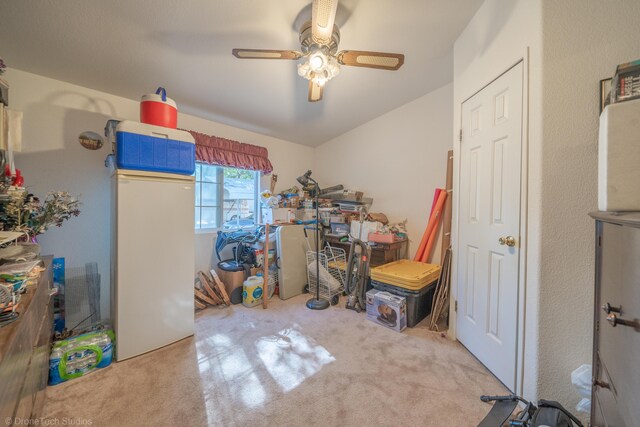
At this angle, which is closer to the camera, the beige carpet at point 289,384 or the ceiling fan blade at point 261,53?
the beige carpet at point 289,384

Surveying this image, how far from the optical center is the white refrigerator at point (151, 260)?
1706 mm

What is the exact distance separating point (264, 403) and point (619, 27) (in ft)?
9.03

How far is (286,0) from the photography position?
1.49m

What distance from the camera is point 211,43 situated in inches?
70.3

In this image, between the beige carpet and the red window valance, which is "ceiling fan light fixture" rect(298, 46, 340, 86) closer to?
the red window valance

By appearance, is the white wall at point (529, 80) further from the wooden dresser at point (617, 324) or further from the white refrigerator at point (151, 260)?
the white refrigerator at point (151, 260)

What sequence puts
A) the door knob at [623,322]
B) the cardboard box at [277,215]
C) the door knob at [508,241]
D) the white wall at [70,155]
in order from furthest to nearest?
1. the cardboard box at [277,215]
2. the white wall at [70,155]
3. the door knob at [508,241]
4. the door knob at [623,322]

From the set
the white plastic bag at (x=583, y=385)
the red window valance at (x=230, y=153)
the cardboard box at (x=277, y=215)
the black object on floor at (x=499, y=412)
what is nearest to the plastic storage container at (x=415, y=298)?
the black object on floor at (x=499, y=412)

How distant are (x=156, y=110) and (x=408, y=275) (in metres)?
2.64

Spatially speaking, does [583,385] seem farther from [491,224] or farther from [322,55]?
[322,55]

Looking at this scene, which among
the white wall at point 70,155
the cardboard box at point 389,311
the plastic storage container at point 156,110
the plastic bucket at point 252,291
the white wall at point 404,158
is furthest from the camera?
the white wall at point 404,158

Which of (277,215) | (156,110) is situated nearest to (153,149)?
(156,110)

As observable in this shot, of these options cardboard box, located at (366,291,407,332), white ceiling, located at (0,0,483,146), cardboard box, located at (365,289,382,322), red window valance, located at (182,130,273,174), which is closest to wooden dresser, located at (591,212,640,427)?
cardboard box, located at (366,291,407,332)

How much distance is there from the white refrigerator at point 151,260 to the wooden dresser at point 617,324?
7.94ft
